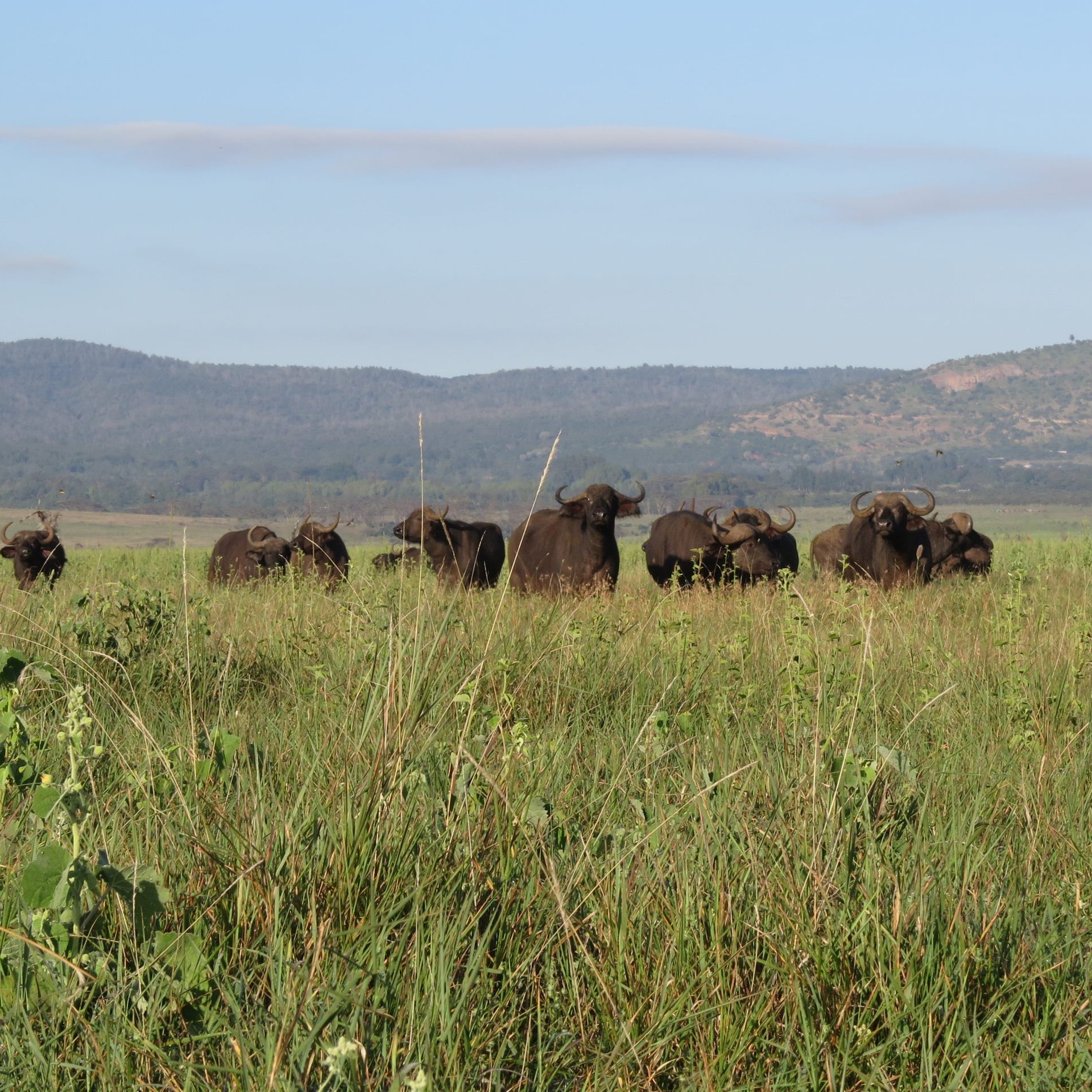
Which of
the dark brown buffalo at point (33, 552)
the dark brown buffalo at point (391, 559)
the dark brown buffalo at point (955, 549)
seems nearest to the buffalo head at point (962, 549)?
the dark brown buffalo at point (955, 549)

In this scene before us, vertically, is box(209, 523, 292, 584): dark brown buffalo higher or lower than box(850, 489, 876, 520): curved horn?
lower

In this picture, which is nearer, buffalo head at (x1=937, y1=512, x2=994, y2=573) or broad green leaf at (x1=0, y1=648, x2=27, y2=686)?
broad green leaf at (x1=0, y1=648, x2=27, y2=686)

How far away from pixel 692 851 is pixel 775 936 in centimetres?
41

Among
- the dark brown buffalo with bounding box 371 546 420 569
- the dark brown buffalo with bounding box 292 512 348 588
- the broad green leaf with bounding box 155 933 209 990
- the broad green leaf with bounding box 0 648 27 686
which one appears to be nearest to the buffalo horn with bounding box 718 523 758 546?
the dark brown buffalo with bounding box 371 546 420 569

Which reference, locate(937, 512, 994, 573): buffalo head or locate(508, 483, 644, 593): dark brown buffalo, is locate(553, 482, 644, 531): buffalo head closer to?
locate(508, 483, 644, 593): dark brown buffalo

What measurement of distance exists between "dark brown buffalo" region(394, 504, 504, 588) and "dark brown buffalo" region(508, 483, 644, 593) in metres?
1.35

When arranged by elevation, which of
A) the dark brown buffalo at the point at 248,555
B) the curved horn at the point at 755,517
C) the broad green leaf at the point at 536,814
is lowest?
the dark brown buffalo at the point at 248,555

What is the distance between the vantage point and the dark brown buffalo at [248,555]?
18766 millimetres

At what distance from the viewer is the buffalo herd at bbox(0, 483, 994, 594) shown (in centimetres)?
1518

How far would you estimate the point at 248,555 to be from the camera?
19.0 meters

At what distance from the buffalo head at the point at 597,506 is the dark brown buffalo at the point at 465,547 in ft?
6.68

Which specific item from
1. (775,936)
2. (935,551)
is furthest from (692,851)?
(935,551)

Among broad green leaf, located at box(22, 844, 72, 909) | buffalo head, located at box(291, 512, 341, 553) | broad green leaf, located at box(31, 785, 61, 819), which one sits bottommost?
buffalo head, located at box(291, 512, 341, 553)

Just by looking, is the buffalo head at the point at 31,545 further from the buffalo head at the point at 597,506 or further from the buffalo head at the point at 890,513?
the buffalo head at the point at 890,513
